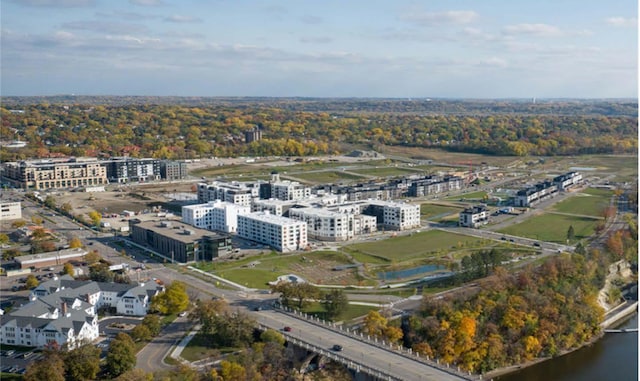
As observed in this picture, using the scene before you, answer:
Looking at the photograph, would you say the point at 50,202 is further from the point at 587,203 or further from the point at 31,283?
the point at 587,203

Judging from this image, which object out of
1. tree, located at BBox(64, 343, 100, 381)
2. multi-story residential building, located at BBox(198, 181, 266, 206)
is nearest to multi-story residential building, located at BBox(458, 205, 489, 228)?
multi-story residential building, located at BBox(198, 181, 266, 206)

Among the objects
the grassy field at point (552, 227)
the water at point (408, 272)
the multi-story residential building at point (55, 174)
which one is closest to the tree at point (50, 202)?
the multi-story residential building at point (55, 174)

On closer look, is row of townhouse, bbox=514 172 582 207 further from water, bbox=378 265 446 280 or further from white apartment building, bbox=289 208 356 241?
water, bbox=378 265 446 280

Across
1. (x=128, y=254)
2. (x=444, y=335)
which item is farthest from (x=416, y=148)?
(x=444, y=335)

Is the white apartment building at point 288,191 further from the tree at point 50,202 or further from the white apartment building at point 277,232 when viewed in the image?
the tree at point 50,202

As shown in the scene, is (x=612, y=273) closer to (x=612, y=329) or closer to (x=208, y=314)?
(x=612, y=329)
